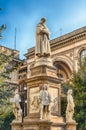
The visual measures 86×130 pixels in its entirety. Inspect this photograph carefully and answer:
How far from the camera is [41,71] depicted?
16875 mm

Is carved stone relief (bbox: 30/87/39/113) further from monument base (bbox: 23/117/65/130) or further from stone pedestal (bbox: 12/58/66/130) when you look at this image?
monument base (bbox: 23/117/65/130)

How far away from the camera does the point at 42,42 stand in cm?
1761

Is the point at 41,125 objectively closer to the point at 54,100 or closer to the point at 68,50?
the point at 54,100

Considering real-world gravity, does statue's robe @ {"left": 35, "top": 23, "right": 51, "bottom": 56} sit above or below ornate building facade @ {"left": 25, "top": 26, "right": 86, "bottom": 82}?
below

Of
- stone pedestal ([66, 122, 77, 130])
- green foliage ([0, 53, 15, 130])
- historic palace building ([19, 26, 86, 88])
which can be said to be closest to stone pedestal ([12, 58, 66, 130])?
stone pedestal ([66, 122, 77, 130])

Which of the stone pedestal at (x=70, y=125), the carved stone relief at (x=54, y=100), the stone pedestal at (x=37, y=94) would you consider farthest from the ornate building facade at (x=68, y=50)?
the stone pedestal at (x=70, y=125)

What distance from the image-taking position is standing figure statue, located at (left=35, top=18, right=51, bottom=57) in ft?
57.4

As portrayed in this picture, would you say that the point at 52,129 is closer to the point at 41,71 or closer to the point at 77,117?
the point at 41,71

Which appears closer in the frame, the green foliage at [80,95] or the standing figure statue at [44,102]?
Result: the standing figure statue at [44,102]

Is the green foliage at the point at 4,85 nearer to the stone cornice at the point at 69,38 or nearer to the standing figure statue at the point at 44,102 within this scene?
the standing figure statue at the point at 44,102

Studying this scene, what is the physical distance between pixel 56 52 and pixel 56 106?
104ft

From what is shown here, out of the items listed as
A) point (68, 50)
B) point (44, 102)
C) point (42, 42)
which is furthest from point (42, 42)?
point (68, 50)

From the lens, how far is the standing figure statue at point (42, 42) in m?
17.5

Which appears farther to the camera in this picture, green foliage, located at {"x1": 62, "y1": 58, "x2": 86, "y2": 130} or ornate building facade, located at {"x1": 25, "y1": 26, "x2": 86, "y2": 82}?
ornate building facade, located at {"x1": 25, "y1": 26, "x2": 86, "y2": 82}
